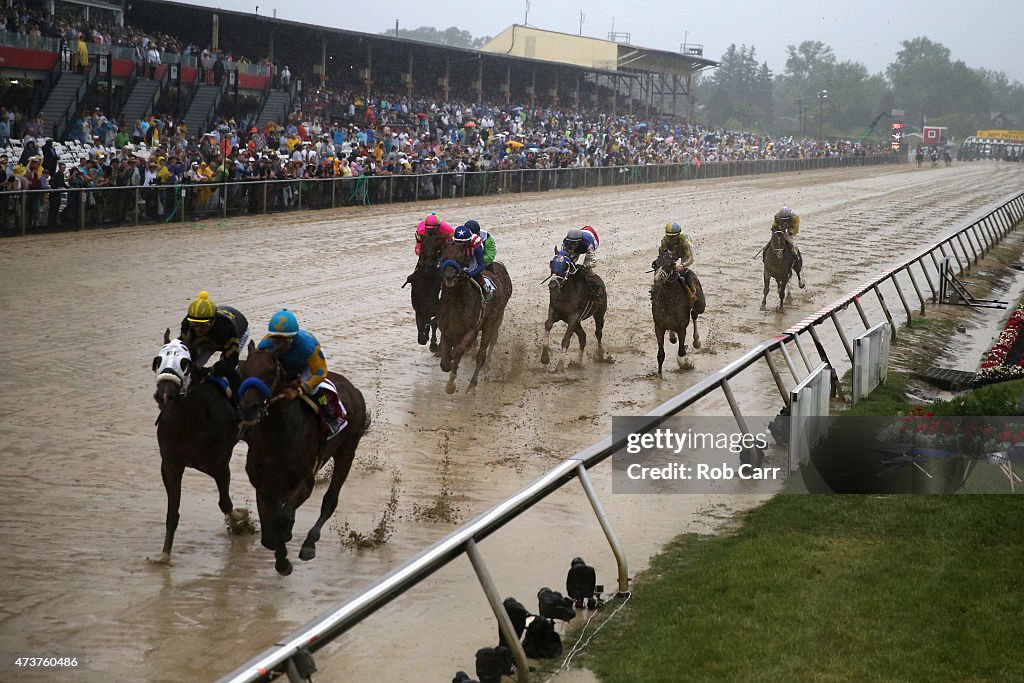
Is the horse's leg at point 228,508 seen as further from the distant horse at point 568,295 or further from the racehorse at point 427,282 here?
the distant horse at point 568,295

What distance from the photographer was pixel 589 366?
487 inches

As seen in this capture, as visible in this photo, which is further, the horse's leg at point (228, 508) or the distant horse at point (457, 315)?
the distant horse at point (457, 315)

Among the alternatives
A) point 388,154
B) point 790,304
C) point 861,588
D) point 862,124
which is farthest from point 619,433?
point 862,124

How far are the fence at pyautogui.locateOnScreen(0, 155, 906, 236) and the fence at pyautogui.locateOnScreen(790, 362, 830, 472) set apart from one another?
13.5m

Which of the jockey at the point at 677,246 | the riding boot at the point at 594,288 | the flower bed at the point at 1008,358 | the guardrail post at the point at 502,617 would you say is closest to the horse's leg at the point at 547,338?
the riding boot at the point at 594,288

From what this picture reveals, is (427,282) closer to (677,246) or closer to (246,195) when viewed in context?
(677,246)

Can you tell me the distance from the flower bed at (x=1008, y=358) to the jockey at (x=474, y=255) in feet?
17.1

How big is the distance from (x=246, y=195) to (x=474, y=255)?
42.0 feet

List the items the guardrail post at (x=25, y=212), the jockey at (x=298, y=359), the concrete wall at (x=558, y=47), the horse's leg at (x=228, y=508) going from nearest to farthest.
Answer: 1. the jockey at (x=298, y=359)
2. the horse's leg at (x=228, y=508)
3. the guardrail post at (x=25, y=212)
4. the concrete wall at (x=558, y=47)

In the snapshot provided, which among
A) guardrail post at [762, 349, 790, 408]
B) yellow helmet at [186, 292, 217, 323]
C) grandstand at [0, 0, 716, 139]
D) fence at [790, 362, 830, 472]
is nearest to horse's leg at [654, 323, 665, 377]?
guardrail post at [762, 349, 790, 408]

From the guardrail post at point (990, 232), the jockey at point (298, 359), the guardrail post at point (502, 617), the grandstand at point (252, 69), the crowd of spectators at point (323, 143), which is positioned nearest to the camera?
the guardrail post at point (502, 617)

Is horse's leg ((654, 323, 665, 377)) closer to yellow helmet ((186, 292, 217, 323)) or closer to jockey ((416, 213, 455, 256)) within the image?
jockey ((416, 213, 455, 256))

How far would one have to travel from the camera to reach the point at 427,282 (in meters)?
11.4

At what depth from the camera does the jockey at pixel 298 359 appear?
6.11 m
